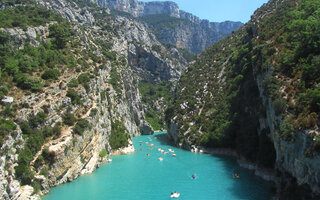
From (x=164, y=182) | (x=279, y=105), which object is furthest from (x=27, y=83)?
(x=279, y=105)

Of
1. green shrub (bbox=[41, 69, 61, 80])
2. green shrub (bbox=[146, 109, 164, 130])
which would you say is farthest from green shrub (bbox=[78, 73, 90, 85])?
green shrub (bbox=[146, 109, 164, 130])

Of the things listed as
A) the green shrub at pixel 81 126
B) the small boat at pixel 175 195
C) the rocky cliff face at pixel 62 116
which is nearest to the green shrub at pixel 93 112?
the rocky cliff face at pixel 62 116

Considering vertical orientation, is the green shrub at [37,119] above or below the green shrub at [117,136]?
above

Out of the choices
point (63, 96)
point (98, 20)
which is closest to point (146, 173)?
point (63, 96)

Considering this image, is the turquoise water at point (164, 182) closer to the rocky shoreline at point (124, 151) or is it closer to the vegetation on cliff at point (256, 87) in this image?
the rocky shoreline at point (124, 151)

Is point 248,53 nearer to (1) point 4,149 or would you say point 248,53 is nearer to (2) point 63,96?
(2) point 63,96

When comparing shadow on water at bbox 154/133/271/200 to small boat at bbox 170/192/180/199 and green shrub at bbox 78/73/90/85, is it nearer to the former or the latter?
small boat at bbox 170/192/180/199

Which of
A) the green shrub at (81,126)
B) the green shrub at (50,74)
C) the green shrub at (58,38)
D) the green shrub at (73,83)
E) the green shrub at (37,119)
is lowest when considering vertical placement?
the green shrub at (81,126)
